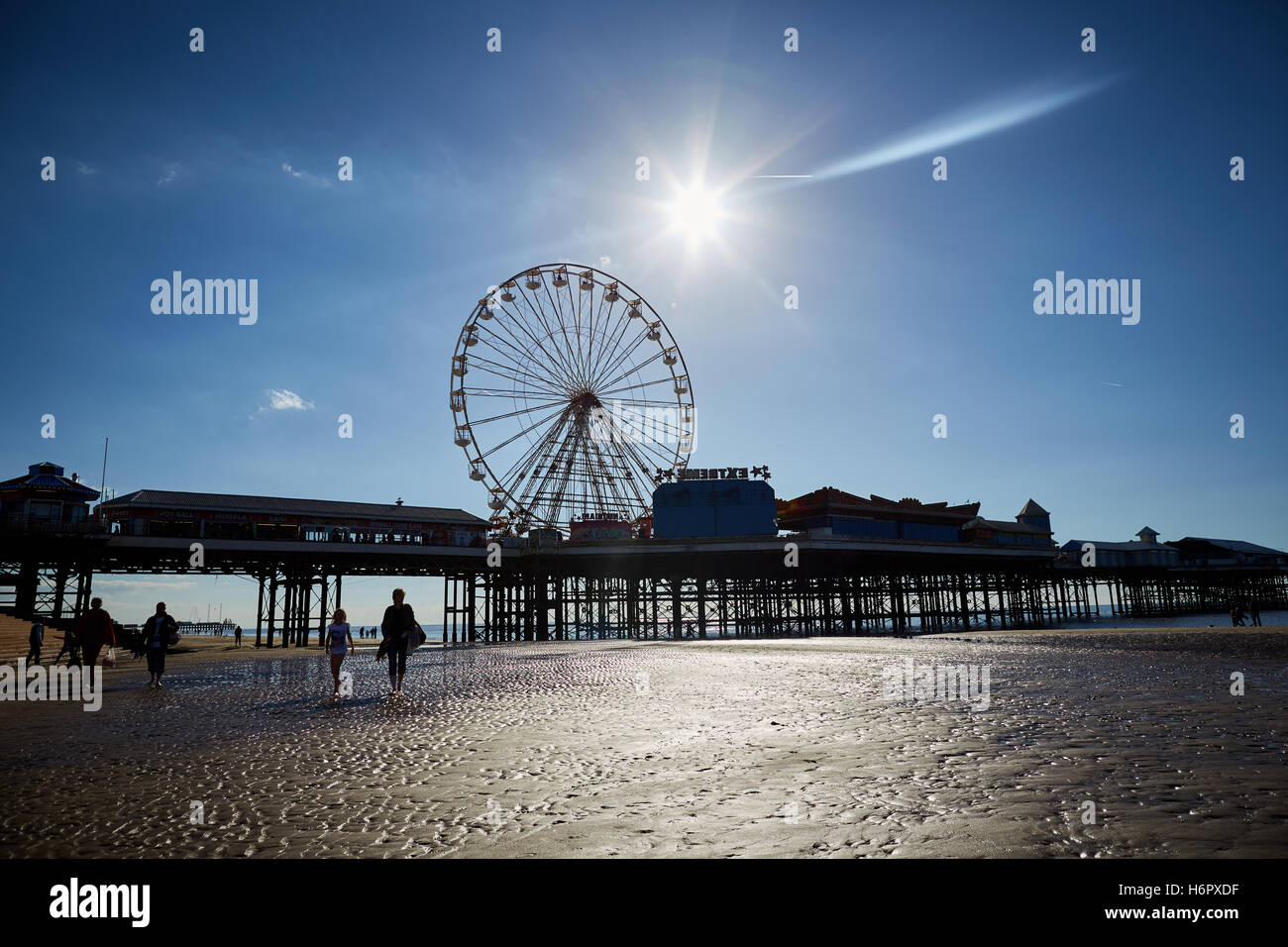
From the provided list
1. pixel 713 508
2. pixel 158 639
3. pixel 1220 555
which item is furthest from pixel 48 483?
pixel 1220 555

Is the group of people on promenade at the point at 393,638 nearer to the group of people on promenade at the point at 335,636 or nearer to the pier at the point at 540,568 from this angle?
the group of people on promenade at the point at 335,636

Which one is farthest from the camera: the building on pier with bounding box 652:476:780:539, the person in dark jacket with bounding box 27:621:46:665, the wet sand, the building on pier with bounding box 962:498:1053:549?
the building on pier with bounding box 962:498:1053:549

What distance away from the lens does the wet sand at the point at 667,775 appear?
13.5 feet

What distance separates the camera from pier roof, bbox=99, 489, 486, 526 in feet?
143

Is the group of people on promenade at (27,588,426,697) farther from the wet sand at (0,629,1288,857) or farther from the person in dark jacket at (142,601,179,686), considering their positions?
the wet sand at (0,629,1288,857)

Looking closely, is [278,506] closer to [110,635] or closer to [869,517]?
[110,635]

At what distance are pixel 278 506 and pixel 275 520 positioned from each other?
104cm

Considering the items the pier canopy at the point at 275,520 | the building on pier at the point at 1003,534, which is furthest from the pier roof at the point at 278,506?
the building on pier at the point at 1003,534

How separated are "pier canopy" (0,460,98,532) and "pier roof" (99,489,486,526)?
201cm

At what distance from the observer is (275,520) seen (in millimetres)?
45969

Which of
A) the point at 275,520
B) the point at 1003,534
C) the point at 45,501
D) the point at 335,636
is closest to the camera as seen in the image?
the point at 335,636

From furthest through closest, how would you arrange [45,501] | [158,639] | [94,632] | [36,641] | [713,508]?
[713,508] → [45,501] → [36,641] → [158,639] → [94,632]

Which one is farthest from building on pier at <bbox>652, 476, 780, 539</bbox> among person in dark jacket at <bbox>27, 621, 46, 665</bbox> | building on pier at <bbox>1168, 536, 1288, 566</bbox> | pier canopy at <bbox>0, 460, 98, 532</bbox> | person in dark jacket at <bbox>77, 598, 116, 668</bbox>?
building on pier at <bbox>1168, 536, 1288, 566</bbox>
